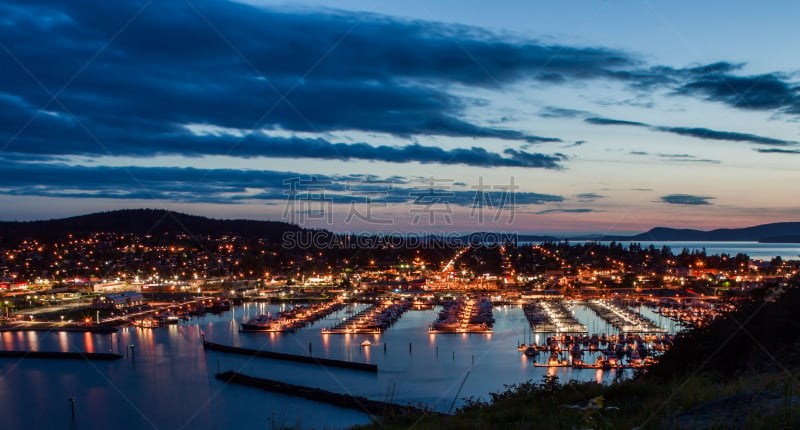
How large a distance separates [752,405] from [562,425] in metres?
0.64

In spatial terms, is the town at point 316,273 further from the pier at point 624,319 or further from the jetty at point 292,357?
the jetty at point 292,357

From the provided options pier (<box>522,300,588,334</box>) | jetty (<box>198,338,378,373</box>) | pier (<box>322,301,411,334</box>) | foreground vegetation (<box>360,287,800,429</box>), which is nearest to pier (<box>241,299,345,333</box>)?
pier (<box>322,301,411,334</box>)

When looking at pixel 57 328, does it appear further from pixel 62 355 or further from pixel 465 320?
pixel 465 320

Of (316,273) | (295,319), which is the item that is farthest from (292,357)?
(316,273)

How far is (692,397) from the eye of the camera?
7.79ft

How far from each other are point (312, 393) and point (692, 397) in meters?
7.92

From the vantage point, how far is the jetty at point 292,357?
11.4 metres

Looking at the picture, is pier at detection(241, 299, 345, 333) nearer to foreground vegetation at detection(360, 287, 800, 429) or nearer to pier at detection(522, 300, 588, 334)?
pier at detection(522, 300, 588, 334)

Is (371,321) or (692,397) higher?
(692,397)

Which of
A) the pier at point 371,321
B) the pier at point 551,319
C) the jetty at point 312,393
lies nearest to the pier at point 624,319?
the pier at point 551,319

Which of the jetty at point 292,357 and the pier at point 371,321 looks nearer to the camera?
the jetty at point 292,357

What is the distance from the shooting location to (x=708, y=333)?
5836mm

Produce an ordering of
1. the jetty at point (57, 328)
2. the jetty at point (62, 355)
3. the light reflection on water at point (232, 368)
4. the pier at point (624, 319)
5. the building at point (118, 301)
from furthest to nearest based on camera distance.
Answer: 1. the building at point (118, 301)
2. the jetty at point (57, 328)
3. the pier at point (624, 319)
4. the jetty at point (62, 355)
5. the light reflection on water at point (232, 368)

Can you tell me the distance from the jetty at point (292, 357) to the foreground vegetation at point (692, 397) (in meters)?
6.84
